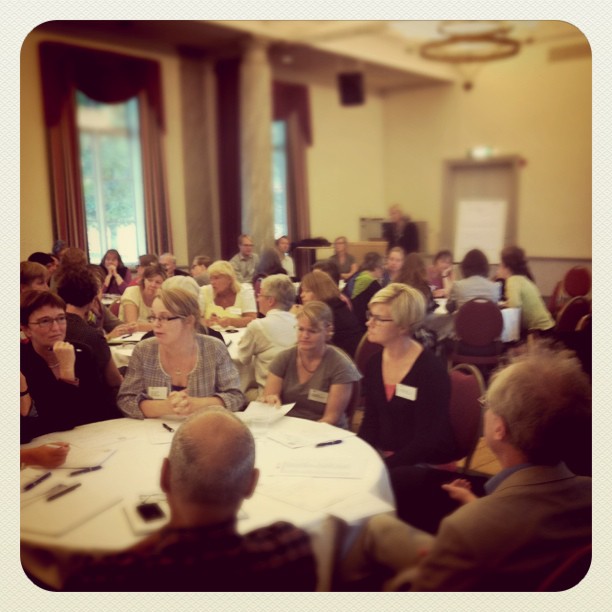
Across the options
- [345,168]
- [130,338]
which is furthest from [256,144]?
[130,338]

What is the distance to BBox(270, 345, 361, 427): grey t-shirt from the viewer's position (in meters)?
1.95

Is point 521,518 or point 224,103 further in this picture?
point 224,103

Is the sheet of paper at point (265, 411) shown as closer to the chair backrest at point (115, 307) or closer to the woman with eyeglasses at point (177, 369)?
the woman with eyeglasses at point (177, 369)

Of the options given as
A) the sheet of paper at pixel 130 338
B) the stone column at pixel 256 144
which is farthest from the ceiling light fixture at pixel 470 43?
the sheet of paper at pixel 130 338

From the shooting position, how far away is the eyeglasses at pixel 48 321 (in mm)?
1951

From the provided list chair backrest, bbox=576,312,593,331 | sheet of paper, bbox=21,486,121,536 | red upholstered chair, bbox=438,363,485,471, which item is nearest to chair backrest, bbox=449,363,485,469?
red upholstered chair, bbox=438,363,485,471

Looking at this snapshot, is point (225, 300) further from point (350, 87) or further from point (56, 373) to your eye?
point (350, 87)

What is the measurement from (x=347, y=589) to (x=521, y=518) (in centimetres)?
55

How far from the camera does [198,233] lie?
1.92m

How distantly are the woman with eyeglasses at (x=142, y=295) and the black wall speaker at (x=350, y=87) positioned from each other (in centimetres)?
77

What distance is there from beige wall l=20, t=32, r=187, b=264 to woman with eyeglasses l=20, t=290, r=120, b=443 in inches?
8.2

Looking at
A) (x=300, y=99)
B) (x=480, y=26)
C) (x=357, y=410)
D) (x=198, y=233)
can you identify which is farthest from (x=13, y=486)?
(x=480, y=26)

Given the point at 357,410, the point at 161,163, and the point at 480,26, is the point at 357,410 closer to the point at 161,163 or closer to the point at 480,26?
the point at 161,163

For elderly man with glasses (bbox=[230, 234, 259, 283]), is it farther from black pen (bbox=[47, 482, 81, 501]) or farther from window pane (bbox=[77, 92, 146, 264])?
black pen (bbox=[47, 482, 81, 501])
